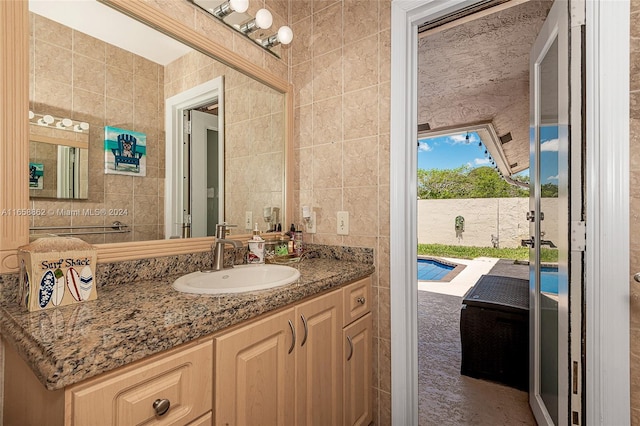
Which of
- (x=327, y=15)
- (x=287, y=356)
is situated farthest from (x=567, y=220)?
(x=327, y=15)

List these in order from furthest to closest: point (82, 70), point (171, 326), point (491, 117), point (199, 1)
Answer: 1. point (491, 117)
2. point (199, 1)
3. point (82, 70)
4. point (171, 326)

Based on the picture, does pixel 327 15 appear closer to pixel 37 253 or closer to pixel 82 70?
pixel 82 70

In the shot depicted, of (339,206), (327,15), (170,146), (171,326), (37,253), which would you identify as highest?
(327,15)

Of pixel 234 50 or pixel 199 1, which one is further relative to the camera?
pixel 234 50

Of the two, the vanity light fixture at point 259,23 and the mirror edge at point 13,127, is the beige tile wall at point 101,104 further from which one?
the vanity light fixture at point 259,23

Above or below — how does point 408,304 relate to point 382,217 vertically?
below

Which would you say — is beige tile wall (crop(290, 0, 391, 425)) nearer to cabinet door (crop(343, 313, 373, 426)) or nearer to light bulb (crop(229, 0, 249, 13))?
cabinet door (crop(343, 313, 373, 426))

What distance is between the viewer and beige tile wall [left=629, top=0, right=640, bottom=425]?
3.23 ft

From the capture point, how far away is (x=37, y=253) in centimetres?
77

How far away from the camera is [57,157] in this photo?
95cm

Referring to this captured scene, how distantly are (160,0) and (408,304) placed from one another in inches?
67.5

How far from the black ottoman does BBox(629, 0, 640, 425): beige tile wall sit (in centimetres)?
97

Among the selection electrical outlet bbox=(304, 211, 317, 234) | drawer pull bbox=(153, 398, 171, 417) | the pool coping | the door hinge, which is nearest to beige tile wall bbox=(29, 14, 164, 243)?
drawer pull bbox=(153, 398, 171, 417)

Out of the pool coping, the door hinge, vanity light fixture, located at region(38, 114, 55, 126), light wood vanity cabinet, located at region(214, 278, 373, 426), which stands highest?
vanity light fixture, located at region(38, 114, 55, 126)
